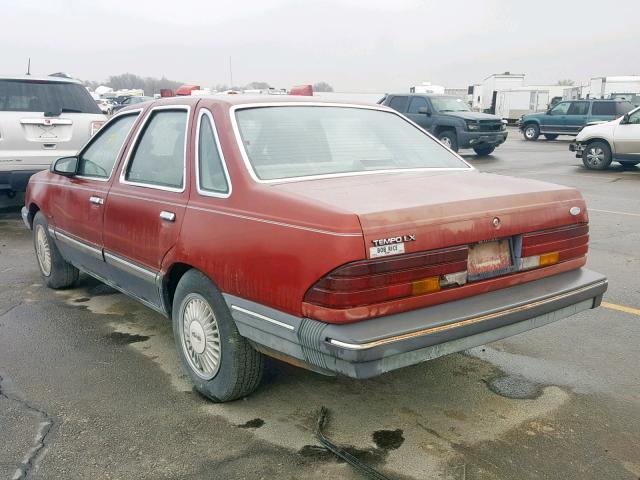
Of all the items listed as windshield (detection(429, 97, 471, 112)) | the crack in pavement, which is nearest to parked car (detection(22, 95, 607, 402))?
the crack in pavement

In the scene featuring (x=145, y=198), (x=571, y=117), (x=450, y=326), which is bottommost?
(x=571, y=117)

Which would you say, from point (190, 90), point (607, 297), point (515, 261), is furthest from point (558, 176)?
point (515, 261)

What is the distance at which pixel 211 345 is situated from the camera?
3.35 metres

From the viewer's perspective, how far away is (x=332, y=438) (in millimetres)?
3051

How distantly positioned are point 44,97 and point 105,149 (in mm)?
4522

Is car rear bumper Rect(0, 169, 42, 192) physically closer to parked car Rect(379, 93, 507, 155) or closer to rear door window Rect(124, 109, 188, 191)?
rear door window Rect(124, 109, 188, 191)

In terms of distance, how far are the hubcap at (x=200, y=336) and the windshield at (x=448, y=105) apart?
16.1 m

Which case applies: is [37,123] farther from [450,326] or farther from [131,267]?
[450,326]

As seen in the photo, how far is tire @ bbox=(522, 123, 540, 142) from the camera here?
26.9 meters

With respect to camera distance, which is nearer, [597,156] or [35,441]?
[35,441]

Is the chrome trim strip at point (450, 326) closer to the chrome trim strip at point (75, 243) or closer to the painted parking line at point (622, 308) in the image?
the painted parking line at point (622, 308)

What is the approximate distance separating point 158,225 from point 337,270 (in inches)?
56.4

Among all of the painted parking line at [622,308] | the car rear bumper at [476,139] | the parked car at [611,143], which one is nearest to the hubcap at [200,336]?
the painted parking line at [622,308]

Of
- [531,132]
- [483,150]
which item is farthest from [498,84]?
[483,150]
